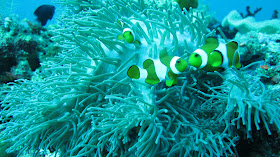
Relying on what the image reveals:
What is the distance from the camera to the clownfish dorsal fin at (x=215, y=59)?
125 cm

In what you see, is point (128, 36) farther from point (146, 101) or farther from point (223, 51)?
point (223, 51)

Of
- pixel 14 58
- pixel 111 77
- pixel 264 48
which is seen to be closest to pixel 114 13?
pixel 111 77

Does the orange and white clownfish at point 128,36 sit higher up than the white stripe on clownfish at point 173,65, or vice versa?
the orange and white clownfish at point 128,36

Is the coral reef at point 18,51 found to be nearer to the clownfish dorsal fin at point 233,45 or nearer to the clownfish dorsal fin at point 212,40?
the clownfish dorsal fin at point 212,40

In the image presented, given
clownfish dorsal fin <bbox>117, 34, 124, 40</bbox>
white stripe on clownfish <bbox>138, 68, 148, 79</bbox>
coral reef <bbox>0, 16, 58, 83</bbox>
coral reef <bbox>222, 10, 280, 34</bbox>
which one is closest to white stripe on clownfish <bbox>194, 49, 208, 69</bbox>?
white stripe on clownfish <bbox>138, 68, 148, 79</bbox>

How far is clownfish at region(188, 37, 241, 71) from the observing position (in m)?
1.23

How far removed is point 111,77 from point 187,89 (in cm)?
56

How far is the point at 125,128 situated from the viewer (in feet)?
3.75

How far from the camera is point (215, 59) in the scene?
1.27 m

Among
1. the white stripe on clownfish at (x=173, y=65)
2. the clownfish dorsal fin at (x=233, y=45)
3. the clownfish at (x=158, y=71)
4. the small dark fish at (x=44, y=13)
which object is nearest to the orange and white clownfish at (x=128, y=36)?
the clownfish at (x=158, y=71)

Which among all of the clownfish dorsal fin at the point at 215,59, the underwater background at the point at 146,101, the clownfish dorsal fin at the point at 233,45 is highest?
the clownfish dorsal fin at the point at 233,45

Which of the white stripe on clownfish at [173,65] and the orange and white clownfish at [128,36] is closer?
the white stripe on clownfish at [173,65]

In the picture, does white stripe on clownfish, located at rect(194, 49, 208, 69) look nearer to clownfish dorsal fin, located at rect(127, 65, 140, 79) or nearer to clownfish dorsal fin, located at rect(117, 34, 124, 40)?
clownfish dorsal fin, located at rect(127, 65, 140, 79)

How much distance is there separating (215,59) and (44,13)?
3.58 m
